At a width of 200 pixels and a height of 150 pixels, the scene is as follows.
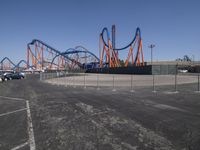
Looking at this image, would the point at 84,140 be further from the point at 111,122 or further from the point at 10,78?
the point at 10,78

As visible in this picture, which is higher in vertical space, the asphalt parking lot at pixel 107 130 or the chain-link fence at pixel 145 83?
the asphalt parking lot at pixel 107 130

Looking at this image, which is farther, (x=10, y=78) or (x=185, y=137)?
(x=10, y=78)

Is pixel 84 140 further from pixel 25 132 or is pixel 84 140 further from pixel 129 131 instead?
pixel 25 132

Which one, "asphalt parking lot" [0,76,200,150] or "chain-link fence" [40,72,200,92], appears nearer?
"asphalt parking lot" [0,76,200,150]

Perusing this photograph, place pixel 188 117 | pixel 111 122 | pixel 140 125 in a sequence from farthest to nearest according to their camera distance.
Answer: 1. pixel 188 117
2. pixel 111 122
3. pixel 140 125

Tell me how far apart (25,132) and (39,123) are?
0.97 m

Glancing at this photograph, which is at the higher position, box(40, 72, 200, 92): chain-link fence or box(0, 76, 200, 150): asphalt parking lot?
box(0, 76, 200, 150): asphalt parking lot

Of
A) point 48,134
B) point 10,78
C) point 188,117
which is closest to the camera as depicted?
point 48,134

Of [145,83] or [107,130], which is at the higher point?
[107,130]

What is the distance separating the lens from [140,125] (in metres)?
5.81

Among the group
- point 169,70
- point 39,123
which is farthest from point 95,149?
point 169,70

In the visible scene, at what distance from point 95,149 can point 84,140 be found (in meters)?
0.64

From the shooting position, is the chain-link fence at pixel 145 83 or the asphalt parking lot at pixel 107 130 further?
the chain-link fence at pixel 145 83

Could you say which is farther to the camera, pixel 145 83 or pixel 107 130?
pixel 145 83
